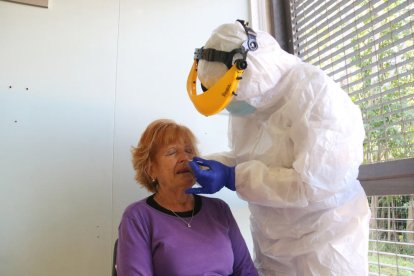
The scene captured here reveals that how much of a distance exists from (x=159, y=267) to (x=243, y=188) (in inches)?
14.1

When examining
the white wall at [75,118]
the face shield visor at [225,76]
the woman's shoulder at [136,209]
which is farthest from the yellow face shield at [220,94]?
the white wall at [75,118]

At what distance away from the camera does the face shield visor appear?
1.03m

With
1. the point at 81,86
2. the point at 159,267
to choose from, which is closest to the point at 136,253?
the point at 159,267

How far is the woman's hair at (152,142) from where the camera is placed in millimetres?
1264

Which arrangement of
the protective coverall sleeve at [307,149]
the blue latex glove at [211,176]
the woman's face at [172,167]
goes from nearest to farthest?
the protective coverall sleeve at [307,149]
the blue latex glove at [211,176]
the woman's face at [172,167]

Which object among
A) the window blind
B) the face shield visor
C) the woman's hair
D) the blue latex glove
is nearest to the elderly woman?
the woman's hair

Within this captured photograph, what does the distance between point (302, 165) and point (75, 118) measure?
96 cm

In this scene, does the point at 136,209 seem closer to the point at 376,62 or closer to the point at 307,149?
the point at 307,149

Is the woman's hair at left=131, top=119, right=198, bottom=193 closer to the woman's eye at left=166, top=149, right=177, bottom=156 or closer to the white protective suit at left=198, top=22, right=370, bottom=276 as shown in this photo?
the woman's eye at left=166, top=149, right=177, bottom=156

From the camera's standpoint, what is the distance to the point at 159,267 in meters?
1.07

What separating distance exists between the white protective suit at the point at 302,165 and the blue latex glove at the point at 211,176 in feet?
0.15

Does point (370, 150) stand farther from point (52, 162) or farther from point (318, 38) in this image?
point (52, 162)

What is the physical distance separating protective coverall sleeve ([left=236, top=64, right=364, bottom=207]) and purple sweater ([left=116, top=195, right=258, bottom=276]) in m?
0.21

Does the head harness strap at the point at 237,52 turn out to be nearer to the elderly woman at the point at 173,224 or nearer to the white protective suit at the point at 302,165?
the white protective suit at the point at 302,165
